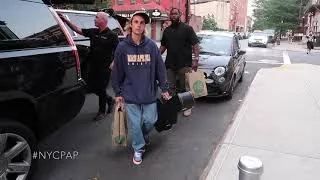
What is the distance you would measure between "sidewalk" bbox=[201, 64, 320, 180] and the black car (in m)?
0.55

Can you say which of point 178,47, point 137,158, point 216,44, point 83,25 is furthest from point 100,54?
point 216,44

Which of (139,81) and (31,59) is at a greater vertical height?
(31,59)

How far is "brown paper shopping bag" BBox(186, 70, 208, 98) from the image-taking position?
6.62 metres

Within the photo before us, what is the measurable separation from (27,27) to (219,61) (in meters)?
5.03

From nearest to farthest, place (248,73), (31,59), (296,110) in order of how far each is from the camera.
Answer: (31,59), (296,110), (248,73)

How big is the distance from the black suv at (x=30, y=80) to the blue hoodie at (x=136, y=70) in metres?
0.47

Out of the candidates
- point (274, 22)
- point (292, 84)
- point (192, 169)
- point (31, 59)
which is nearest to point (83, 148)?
point (192, 169)

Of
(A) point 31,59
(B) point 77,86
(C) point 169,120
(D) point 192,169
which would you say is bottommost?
(D) point 192,169

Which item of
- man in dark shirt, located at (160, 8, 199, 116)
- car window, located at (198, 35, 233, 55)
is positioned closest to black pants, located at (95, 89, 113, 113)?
man in dark shirt, located at (160, 8, 199, 116)

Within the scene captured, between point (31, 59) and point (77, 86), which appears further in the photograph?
point (77, 86)

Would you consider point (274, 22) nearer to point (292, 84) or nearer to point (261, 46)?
point (261, 46)

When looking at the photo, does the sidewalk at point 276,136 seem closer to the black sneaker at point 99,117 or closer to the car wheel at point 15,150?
the car wheel at point 15,150

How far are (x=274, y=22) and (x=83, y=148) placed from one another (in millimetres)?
60171

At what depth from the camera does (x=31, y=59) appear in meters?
3.48
